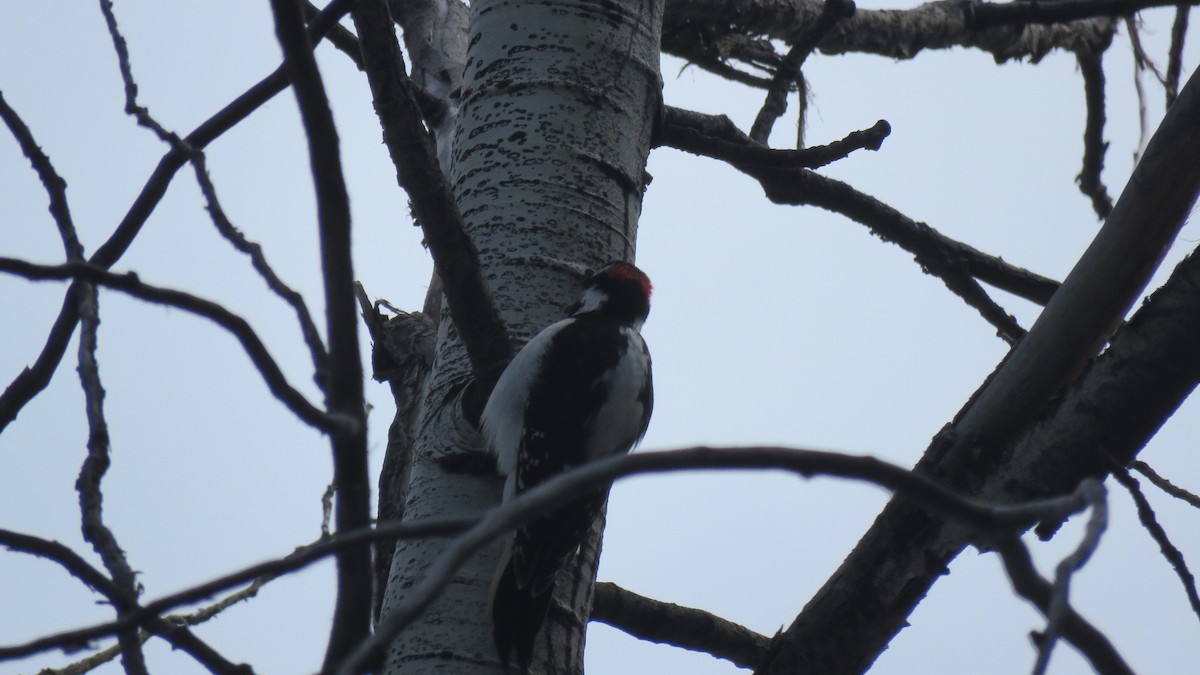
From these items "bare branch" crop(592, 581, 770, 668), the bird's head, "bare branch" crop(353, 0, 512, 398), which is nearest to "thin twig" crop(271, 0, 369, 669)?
"bare branch" crop(353, 0, 512, 398)

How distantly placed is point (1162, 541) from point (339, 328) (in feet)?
3.65

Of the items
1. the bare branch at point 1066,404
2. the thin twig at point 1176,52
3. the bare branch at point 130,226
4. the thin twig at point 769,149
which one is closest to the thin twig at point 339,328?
the bare branch at point 130,226

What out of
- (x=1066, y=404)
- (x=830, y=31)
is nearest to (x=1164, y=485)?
(x=1066, y=404)

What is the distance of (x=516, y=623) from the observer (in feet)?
6.36

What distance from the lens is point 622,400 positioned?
105 inches

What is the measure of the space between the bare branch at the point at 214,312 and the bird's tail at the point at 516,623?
985 millimetres

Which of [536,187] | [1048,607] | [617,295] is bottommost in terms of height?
[1048,607]

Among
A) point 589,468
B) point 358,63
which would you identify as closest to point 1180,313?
point 589,468

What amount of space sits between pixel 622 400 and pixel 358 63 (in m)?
Answer: 1.81

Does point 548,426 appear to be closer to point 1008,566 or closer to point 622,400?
point 622,400

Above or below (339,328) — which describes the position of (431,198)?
above

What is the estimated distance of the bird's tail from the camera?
1917mm

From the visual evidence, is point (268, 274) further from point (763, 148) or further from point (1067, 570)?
point (763, 148)

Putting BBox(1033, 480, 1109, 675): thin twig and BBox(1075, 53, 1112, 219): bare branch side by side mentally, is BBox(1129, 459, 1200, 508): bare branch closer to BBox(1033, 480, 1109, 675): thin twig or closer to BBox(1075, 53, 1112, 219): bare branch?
BBox(1033, 480, 1109, 675): thin twig
